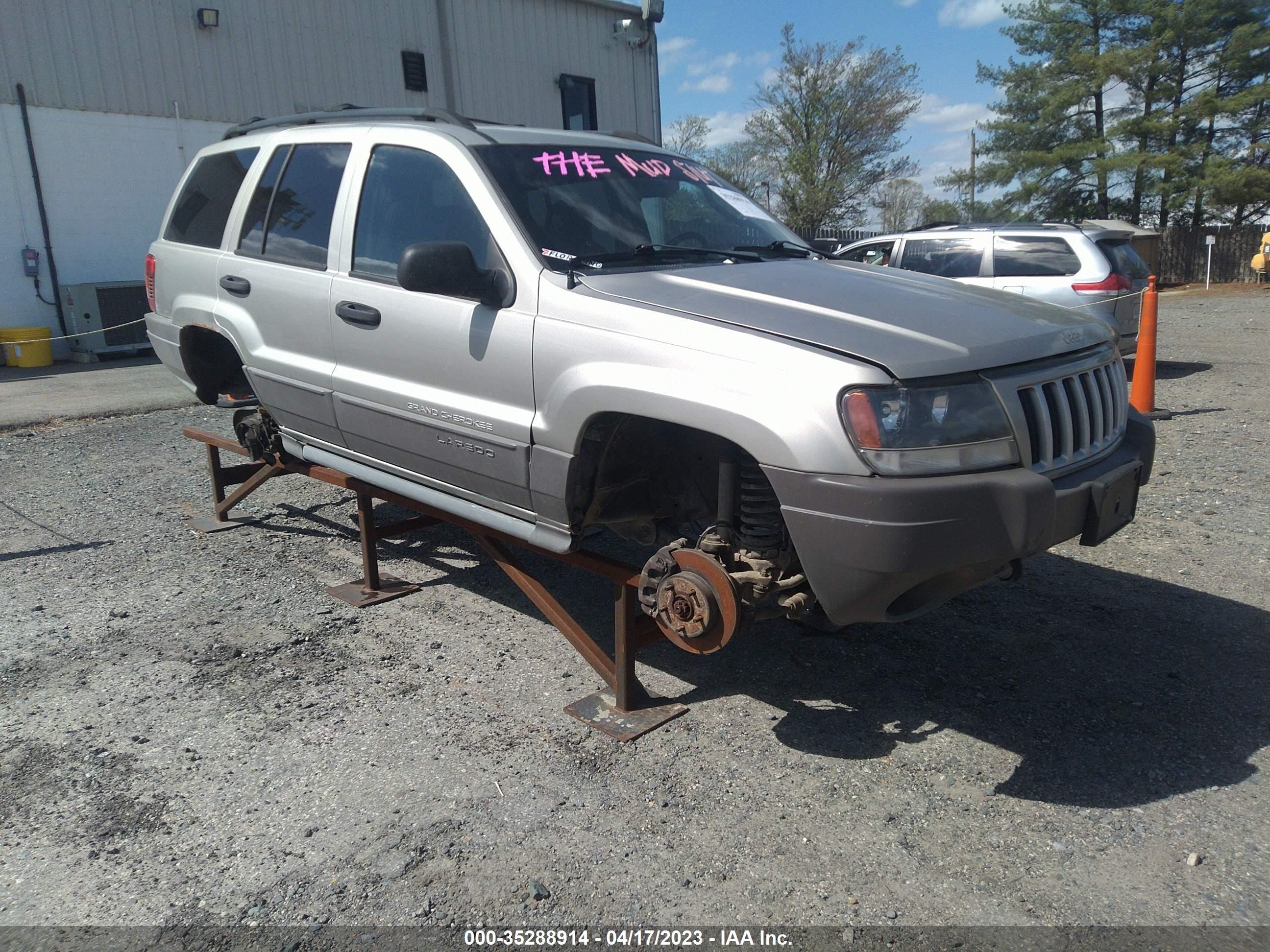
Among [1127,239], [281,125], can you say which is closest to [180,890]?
[281,125]

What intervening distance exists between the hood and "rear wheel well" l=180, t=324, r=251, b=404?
9.77 ft

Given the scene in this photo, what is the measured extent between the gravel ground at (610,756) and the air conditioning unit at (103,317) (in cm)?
1028

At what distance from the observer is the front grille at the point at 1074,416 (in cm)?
281

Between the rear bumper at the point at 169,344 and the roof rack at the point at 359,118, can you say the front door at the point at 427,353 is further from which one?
the rear bumper at the point at 169,344

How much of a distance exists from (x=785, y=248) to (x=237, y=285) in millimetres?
2640

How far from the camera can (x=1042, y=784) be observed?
3.04 m

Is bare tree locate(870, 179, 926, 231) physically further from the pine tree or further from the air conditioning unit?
the air conditioning unit

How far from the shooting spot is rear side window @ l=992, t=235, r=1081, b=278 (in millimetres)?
10172

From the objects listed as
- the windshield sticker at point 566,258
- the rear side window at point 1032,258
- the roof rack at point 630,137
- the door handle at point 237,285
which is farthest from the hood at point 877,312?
the rear side window at point 1032,258

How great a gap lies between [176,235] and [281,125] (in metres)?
0.91

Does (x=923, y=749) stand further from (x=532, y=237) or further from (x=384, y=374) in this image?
(x=384, y=374)

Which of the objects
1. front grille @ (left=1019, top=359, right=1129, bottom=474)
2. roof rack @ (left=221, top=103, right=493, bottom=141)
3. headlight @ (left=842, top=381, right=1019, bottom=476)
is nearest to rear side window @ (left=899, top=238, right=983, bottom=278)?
roof rack @ (left=221, top=103, right=493, bottom=141)

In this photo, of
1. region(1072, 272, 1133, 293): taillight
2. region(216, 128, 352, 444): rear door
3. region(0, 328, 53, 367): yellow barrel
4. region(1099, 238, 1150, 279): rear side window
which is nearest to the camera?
region(216, 128, 352, 444): rear door

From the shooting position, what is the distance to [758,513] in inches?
120
